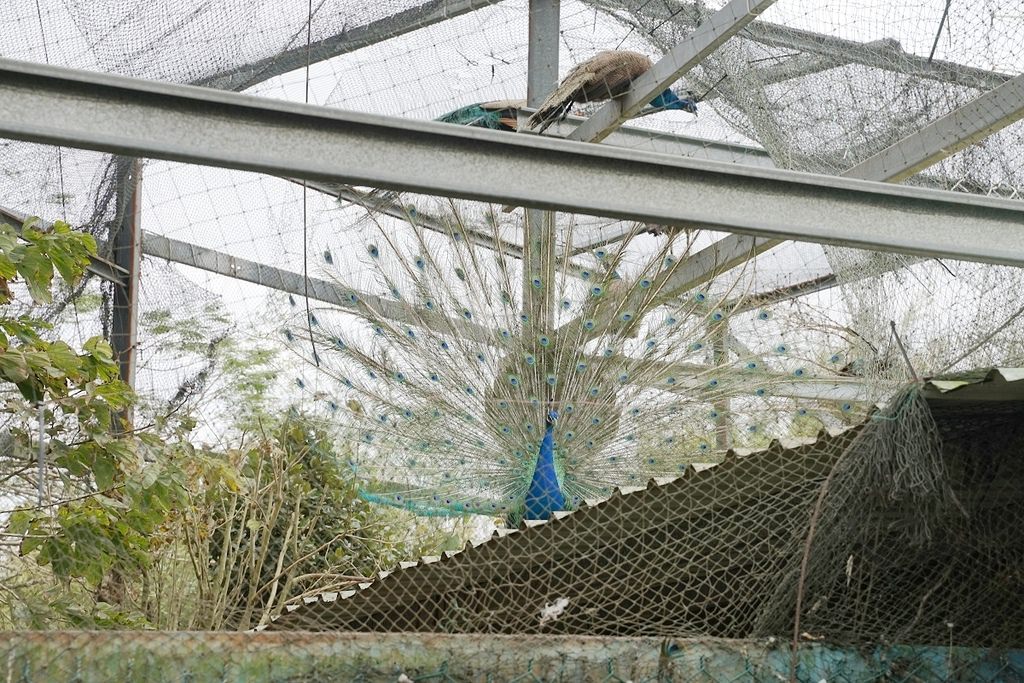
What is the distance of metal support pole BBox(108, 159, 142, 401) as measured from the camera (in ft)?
22.1

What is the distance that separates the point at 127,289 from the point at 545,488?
2.98m

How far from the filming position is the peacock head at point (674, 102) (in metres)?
6.46

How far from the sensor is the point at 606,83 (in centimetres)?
619

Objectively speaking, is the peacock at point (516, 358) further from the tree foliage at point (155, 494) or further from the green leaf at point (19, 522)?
the green leaf at point (19, 522)

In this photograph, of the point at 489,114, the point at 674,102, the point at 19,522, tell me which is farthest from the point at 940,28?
the point at 19,522

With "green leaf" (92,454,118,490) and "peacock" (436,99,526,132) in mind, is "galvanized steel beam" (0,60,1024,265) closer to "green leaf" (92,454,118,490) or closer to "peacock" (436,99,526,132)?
"green leaf" (92,454,118,490)

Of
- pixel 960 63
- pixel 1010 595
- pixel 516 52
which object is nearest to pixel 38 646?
pixel 1010 595

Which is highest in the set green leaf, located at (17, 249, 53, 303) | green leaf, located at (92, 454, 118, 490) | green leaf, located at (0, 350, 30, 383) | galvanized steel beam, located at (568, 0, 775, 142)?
galvanized steel beam, located at (568, 0, 775, 142)

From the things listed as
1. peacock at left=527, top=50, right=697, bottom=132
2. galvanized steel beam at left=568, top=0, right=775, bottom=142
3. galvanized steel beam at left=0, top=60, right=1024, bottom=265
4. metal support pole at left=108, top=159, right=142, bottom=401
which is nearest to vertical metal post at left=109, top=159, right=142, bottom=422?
metal support pole at left=108, top=159, right=142, bottom=401

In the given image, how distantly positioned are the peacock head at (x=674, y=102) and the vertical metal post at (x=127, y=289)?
3.01m

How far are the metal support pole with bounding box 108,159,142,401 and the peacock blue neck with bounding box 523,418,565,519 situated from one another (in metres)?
2.69

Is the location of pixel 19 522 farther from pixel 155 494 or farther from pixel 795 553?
pixel 795 553

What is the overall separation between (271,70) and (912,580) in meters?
3.82

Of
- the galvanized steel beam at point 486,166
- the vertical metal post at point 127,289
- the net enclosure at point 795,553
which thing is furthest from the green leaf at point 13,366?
the vertical metal post at point 127,289
